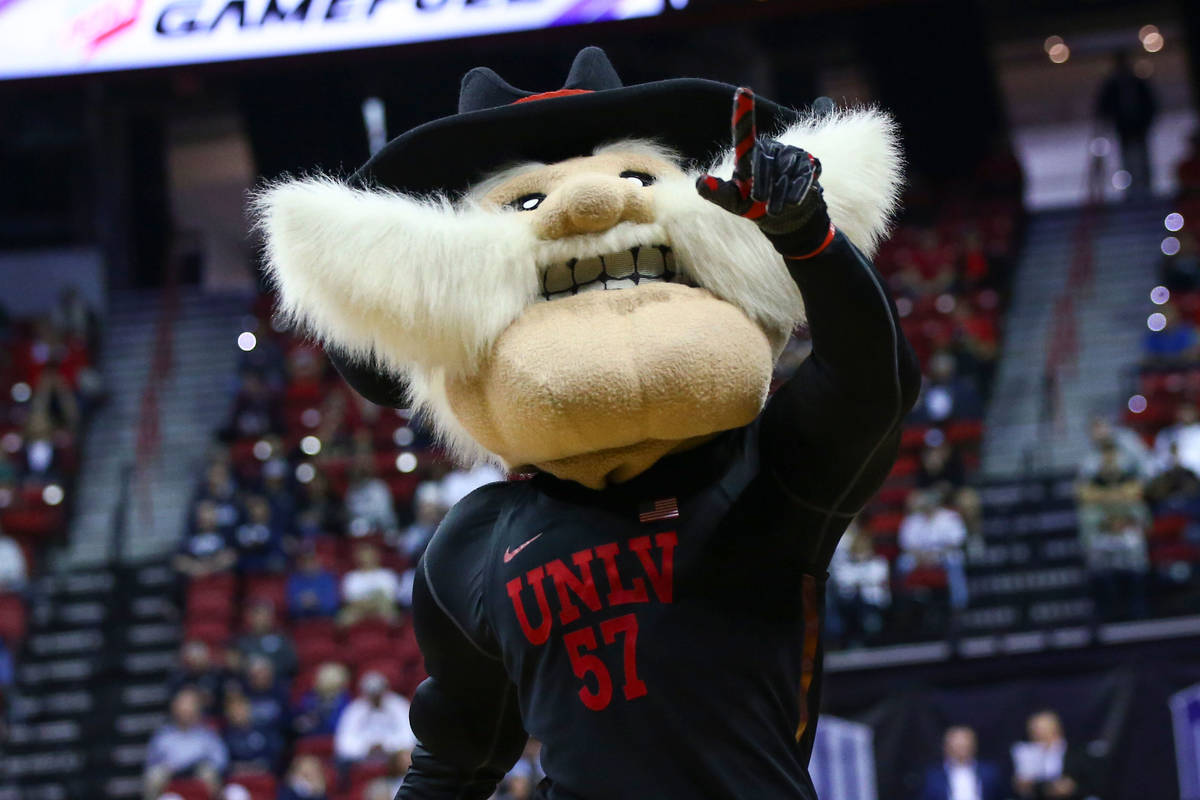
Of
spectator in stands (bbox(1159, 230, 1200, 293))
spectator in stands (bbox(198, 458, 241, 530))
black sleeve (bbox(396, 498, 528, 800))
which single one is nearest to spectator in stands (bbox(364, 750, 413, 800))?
spectator in stands (bbox(198, 458, 241, 530))

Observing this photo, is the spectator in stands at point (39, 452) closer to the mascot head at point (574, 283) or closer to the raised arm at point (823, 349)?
the mascot head at point (574, 283)

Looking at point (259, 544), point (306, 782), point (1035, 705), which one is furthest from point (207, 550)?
point (1035, 705)

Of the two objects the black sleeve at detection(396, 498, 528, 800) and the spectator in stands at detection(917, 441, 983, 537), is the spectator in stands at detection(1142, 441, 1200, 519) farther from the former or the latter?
the black sleeve at detection(396, 498, 528, 800)

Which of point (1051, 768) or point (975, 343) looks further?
point (975, 343)

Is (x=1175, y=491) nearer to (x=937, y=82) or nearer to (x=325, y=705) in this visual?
(x=325, y=705)

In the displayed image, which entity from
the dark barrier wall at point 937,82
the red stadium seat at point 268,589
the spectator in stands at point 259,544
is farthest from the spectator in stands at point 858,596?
the dark barrier wall at point 937,82

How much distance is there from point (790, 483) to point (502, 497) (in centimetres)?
47

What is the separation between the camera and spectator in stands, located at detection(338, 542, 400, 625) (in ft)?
29.2

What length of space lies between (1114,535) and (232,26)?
644cm

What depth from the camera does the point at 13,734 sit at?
9570 mm

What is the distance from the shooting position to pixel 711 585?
1.86 m

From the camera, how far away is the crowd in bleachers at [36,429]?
10180 millimetres

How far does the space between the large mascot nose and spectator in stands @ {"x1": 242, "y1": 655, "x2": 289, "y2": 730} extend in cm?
678

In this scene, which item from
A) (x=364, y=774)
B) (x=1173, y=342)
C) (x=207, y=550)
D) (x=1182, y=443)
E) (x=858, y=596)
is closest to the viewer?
(x=364, y=774)
